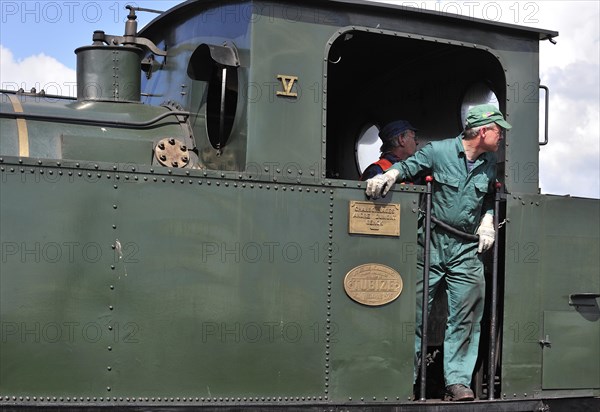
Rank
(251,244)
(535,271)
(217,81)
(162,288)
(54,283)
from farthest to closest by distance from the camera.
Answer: (217,81) < (535,271) < (251,244) < (162,288) < (54,283)

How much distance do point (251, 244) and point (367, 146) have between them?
244cm

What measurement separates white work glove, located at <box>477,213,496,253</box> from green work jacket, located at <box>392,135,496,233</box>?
54 mm

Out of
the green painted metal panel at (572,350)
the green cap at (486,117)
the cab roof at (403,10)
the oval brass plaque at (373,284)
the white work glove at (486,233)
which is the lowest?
the green painted metal panel at (572,350)

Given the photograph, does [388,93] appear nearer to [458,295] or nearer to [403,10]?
[403,10]

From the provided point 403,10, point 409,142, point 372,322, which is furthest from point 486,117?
point 372,322

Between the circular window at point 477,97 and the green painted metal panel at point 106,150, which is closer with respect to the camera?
the green painted metal panel at point 106,150

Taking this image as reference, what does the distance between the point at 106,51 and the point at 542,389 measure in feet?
11.5

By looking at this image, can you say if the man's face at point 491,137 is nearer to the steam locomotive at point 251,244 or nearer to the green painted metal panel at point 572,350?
the steam locomotive at point 251,244

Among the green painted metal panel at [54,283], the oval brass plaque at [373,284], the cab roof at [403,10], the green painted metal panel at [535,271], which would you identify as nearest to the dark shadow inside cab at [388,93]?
the cab roof at [403,10]

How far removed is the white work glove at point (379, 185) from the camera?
14.4 ft

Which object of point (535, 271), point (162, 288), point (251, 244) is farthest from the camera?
point (535, 271)

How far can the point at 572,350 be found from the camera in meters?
4.93

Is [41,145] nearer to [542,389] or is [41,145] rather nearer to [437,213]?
[437,213]

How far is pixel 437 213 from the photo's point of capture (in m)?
4.80
